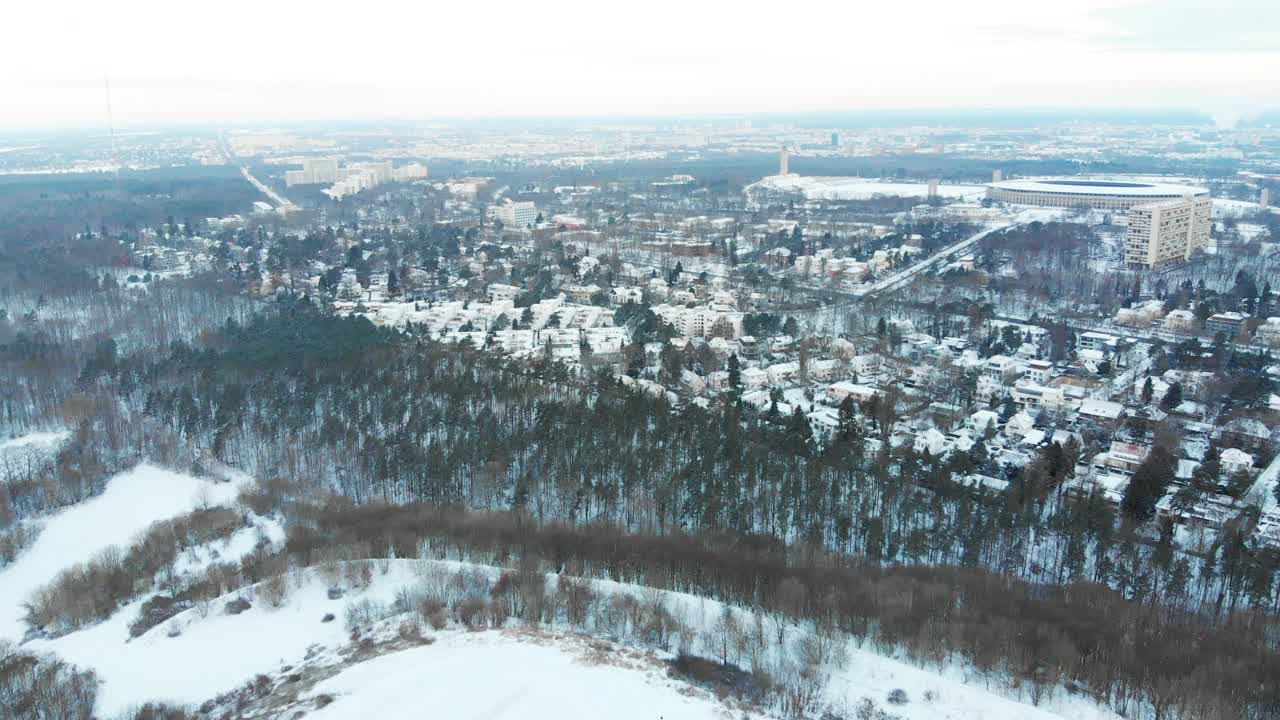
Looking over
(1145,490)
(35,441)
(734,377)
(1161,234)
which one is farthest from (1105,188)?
(35,441)

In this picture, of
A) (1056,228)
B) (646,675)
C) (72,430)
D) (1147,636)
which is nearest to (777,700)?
(646,675)

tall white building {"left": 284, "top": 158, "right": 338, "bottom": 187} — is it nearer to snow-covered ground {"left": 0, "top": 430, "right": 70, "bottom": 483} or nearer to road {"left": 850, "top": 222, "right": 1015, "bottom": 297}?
road {"left": 850, "top": 222, "right": 1015, "bottom": 297}

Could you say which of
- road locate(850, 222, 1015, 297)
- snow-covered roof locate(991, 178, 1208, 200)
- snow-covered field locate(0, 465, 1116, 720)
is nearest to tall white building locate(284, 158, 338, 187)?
snow-covered roof locate(991, 178, 1208, 200)

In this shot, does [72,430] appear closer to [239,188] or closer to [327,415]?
[327,415]

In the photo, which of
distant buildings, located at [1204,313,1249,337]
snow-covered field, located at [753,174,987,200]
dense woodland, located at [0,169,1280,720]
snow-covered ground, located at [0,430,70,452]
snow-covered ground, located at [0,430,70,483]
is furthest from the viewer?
snow-covered field, located at [753,174,987,200]

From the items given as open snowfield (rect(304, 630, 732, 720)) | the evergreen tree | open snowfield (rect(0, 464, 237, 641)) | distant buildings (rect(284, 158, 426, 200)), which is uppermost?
distant buildings (rect(284, 158, 426, 200))

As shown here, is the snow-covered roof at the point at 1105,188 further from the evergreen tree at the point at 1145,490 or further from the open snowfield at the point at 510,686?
the open snowfield at the point at 510,686

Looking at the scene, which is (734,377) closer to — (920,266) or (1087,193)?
(920,266)
